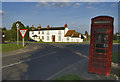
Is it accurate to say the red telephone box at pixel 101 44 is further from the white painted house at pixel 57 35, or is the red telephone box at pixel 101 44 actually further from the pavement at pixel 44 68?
the white painted house at pixel 57 35

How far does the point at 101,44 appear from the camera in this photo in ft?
19.4

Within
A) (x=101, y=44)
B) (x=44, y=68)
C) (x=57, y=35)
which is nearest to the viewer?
(x=101, y=44)

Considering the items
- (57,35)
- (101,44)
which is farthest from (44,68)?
(57,35)

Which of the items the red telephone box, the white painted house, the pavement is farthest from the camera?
the white painted house

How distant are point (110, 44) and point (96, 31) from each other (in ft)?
3.38

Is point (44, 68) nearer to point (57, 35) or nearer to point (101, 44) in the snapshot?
point (101, 44)

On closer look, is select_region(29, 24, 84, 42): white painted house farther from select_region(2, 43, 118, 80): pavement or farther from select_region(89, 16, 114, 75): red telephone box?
select_region(89, 16, 114, 75): red telephone box

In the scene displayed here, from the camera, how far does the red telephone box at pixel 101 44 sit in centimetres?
555

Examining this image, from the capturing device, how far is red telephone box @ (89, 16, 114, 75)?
5.55 metres

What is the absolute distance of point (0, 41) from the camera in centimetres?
2634

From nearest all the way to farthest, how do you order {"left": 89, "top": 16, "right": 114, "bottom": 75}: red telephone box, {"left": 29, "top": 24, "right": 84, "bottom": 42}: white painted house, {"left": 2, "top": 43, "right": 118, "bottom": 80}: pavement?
{"left": 2, "top": 43, "right": 118, "bottom": 80}: pavement
{"left": 89, "top": 16, "right": 114, "bottom": 75}: red telephone box
{"left": 29, "top": 24, "right": 84, "bottom": 42}: white painted house

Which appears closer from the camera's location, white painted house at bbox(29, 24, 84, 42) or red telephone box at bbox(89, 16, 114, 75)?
red telephone box at bbox(89, 16, 114, 75)

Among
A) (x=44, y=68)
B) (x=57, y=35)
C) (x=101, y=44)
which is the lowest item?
(x=44, y=68)

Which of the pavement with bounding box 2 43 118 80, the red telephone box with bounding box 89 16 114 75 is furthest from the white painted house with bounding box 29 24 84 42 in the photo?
the red telephone box with bounding box 89 16 114 75
